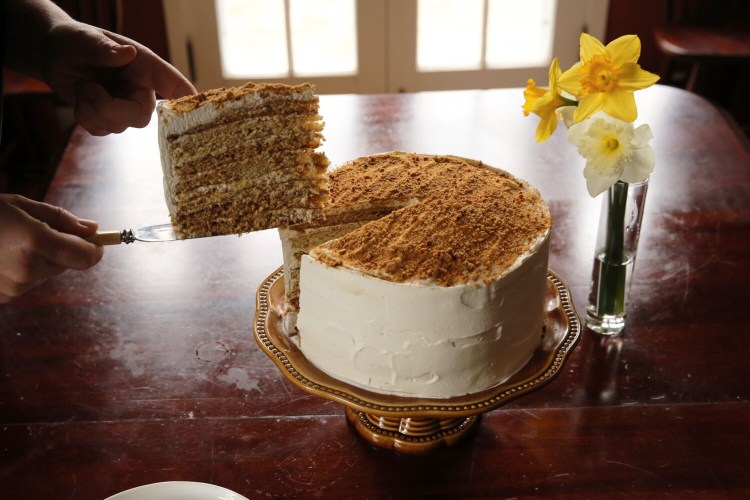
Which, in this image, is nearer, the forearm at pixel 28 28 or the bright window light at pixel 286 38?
the forearm at pixel 28 28

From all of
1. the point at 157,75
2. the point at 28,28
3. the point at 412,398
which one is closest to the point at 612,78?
the point at 412,398

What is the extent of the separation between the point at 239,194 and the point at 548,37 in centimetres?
295

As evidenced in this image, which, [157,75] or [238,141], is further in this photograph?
[157,75]

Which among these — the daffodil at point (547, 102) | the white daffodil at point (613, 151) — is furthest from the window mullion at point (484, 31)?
the white daffodil at point (613, 151)

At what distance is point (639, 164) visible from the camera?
4.16ft

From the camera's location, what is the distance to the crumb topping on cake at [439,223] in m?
1.19

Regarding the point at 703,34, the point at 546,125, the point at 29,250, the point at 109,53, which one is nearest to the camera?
the point at 29,250

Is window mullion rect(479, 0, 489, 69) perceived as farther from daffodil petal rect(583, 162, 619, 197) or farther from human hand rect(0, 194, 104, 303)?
human hand rect(0, 194, 104, 303)

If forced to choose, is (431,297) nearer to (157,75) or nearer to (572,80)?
(572,80)

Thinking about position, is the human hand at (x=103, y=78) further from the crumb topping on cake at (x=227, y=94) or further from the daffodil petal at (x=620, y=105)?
the daffodil petal at (x=620, y=105)

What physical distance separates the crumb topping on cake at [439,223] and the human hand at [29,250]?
1.20 feet

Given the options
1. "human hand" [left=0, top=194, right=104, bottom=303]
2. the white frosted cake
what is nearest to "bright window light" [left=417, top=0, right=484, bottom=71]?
the white frosted cake

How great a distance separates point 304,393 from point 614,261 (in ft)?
2.08

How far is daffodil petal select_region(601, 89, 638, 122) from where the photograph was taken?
123 cm
